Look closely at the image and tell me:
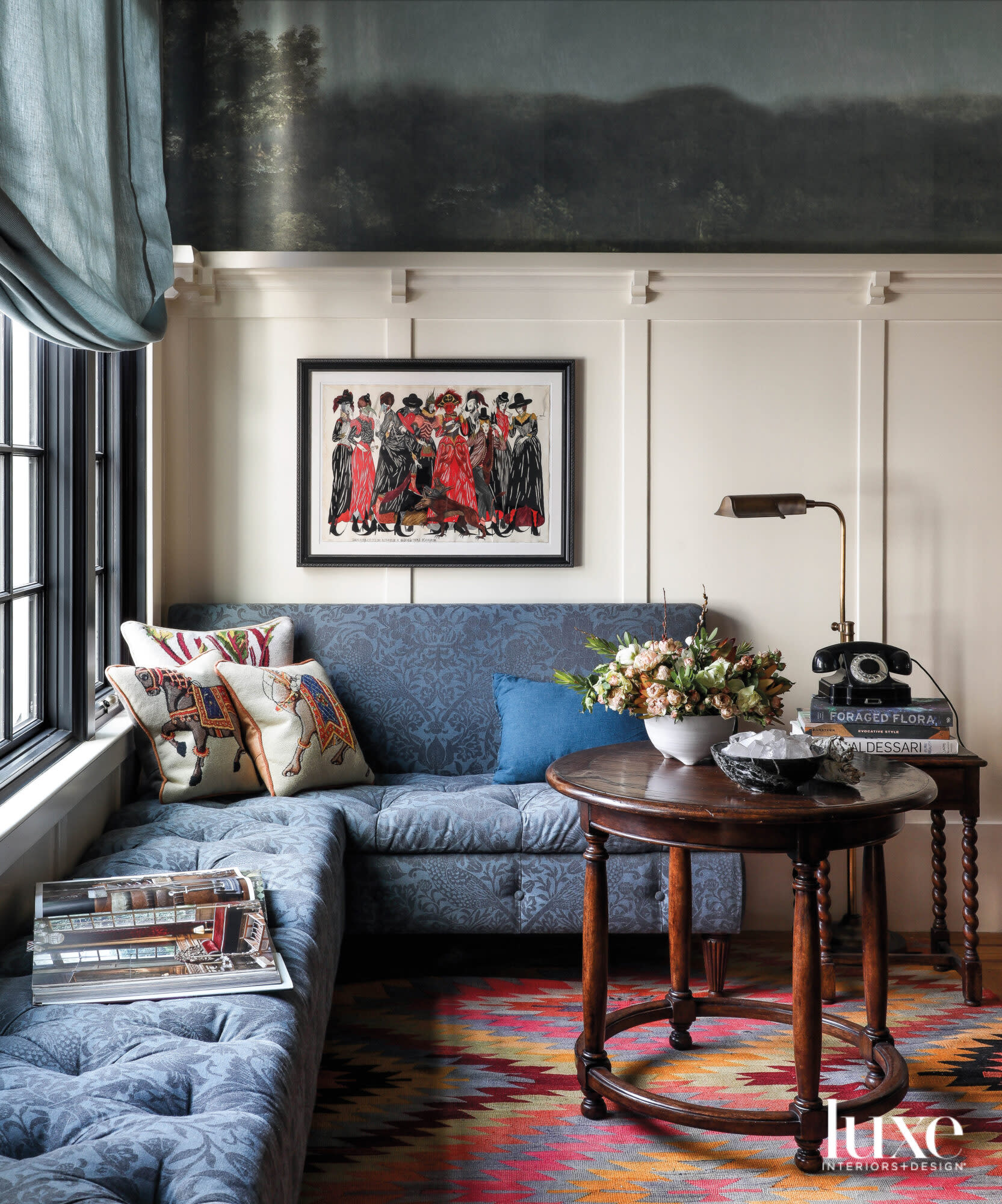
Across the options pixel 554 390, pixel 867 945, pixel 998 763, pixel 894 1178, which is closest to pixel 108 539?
pixel 554 390

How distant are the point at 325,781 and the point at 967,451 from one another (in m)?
2.53

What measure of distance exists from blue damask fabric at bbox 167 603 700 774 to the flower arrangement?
3.66 feet

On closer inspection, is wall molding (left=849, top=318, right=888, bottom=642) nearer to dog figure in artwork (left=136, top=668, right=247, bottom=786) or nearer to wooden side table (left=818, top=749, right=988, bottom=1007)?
wooden side table (left=818, top=749, right=988, bottom=1007)

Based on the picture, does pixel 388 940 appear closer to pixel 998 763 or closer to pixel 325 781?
pixel 325 781

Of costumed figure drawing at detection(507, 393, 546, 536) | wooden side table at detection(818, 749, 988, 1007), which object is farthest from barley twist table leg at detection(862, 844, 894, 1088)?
costumed figure drawing at detection(507, 393, 546, 536)

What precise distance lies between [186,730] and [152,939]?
1.16 meters

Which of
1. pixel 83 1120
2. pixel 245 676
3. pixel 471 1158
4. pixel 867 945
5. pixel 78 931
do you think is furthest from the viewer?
pixel 245 676

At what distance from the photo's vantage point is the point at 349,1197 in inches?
84.0

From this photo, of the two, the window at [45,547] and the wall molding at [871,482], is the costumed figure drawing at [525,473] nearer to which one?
the wall molding at [871,482]

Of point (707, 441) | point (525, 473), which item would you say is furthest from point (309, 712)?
point (707, 441)

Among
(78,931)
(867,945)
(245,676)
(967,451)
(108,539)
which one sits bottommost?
(867,945)

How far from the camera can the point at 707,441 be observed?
3801 millimetres

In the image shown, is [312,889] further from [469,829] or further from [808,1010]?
[808,1010]

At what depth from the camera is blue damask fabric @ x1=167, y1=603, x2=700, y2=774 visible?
366 centimetres
